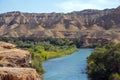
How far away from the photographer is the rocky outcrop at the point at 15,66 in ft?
29.0

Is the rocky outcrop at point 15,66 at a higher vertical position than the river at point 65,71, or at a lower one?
higher

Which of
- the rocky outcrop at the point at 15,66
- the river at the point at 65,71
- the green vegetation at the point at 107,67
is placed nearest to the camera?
the rocky outcrop at the point at 15,66

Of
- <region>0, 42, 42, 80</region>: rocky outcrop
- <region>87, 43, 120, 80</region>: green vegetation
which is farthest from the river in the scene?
<region>0, 42, 42, 80</region>: rocky outcrop

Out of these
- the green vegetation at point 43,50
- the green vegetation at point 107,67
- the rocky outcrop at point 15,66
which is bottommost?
the green vegetation at point 43,50

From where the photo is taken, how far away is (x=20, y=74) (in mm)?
8742

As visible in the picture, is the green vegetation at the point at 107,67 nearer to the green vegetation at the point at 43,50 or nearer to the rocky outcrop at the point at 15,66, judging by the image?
the green vegetation at the point at 43,50

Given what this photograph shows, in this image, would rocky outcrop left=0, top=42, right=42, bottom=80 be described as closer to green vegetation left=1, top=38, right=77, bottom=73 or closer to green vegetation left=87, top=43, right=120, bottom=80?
green vegetation left=87, top=43, right=120, bottom=80

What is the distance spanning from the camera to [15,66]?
11.0 meters

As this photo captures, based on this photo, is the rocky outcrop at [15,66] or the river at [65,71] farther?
the river at [65,71]

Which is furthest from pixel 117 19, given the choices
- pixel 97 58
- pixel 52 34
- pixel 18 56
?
pixel 18 56

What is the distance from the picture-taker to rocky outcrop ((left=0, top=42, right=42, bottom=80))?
8.84 m

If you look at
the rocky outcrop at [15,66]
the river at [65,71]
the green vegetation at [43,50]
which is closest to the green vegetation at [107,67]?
the river at [65,71]

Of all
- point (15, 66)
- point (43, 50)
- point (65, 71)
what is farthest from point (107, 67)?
point (43, 50)

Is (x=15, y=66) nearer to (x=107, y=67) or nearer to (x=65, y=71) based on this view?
(x=107, y=67)
